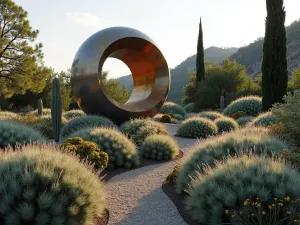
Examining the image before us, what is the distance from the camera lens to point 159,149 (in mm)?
10000

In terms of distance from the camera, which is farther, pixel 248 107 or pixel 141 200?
pixel 248 107

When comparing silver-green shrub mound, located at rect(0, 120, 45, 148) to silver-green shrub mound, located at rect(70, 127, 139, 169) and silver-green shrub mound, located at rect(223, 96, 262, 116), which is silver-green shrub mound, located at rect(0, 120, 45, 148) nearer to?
silver-green shrub mound, located at rect(70, 127, 139, 169)

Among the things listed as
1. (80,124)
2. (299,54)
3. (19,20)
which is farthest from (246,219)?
(299,54)

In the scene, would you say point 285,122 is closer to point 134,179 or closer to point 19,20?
point 134,179

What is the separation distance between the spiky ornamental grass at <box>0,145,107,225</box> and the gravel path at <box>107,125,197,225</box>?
2.05ft

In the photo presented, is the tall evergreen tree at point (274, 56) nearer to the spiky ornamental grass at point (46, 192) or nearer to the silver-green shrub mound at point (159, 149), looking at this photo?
the silver-green shrub mound at point (159, 149)

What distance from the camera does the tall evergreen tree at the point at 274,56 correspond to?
1827 cm

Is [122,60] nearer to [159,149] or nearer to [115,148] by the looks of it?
[159,149]

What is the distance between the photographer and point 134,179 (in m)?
7.65

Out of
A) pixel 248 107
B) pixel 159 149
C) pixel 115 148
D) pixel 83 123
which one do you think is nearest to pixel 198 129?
pixel 159 149

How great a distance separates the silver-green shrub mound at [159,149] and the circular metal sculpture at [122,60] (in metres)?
4.77

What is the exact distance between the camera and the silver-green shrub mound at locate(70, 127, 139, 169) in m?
8.89

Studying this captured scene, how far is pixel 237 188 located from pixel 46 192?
2.53 m

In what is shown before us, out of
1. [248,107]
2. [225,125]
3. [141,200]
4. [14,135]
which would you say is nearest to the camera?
[141,200]
